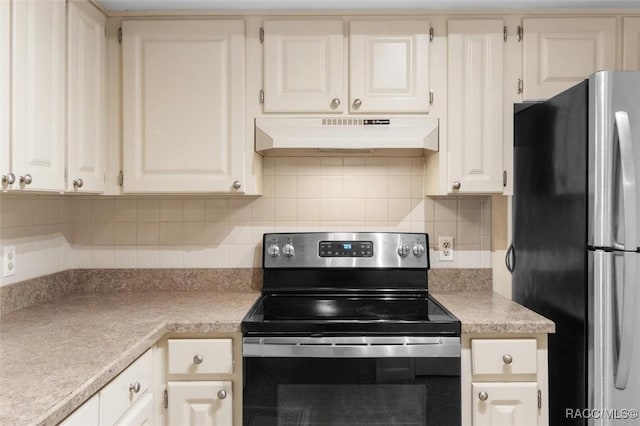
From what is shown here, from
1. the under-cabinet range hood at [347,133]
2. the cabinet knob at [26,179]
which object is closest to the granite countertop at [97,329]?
the cabinet knob at [26,179]

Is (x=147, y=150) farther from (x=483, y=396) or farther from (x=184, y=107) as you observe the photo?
(x=483, y=396)

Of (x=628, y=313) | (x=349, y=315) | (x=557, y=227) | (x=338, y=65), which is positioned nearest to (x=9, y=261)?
(x=349, y=315)

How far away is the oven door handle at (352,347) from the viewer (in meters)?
1.78

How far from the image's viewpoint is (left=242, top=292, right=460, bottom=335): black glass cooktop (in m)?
1.80

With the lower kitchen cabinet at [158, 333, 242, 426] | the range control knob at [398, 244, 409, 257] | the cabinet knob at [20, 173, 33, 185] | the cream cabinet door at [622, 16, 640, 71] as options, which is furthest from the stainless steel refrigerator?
the cabinet knob at [20, 173, 33, 185]

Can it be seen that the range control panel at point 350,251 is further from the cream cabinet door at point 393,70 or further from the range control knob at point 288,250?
the cream cabinet door at point 393,70

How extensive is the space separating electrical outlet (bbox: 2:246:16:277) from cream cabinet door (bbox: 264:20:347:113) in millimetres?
1138

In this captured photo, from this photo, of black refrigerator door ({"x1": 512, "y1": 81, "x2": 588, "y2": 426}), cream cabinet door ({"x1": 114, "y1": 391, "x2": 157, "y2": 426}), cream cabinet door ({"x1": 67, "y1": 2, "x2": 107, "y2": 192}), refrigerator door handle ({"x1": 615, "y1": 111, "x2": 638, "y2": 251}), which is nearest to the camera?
cream cabinet door ({"x1": 114, "y1": 391, "x2": 157, "y2": 426})

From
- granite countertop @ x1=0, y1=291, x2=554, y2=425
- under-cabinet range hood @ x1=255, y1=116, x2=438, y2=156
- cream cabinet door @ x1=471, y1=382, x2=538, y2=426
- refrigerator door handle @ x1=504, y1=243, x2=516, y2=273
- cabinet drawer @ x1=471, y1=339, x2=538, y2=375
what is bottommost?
cream cabinet door @ x1=471, y1=382, x2=538, y2=426

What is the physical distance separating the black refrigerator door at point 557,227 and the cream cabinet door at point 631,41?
483 millimetres

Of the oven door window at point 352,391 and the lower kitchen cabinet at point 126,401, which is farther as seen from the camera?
the oven door window at point 352,391

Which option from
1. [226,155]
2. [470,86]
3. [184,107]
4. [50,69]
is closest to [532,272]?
[470,86]

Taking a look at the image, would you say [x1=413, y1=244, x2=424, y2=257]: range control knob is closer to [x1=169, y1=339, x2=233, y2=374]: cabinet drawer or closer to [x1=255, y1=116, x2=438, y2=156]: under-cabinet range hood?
[x1=255, y1=116, x2=438, y2=156]: under-cabinet range hood

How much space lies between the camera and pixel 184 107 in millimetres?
2145
